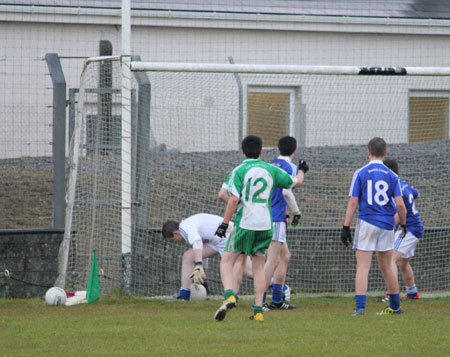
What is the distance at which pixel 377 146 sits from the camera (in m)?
7.93

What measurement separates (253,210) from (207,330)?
123 centimetres

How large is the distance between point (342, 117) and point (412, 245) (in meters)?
2.23

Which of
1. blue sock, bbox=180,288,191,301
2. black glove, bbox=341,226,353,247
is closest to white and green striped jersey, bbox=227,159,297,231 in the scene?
black glove, bbox=341,226,353,247

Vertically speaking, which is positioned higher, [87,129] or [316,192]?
[87,129]

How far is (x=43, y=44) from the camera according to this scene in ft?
43.5

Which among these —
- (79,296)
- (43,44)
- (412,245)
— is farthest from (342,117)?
(43,44)

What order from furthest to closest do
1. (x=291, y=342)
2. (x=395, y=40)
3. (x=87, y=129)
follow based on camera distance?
(x=395, y=40), (x=87, y=129), (x=291, y=342)

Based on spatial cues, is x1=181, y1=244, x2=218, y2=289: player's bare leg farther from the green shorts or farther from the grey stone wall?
the green shorts

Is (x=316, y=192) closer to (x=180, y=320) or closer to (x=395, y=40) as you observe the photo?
(x=180, y=320)

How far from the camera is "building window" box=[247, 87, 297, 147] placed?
34.9ft

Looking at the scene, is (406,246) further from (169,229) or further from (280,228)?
(169,229)

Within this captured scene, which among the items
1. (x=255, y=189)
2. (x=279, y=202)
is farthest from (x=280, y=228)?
(x=255, y=189)

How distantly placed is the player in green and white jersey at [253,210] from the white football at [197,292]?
6.42ft

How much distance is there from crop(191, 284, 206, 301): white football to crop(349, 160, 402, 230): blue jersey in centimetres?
239
